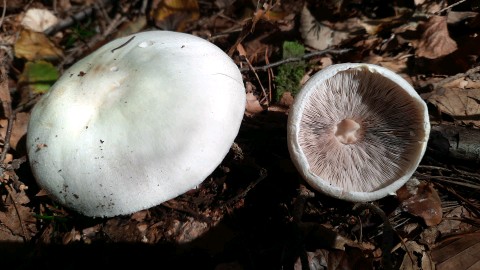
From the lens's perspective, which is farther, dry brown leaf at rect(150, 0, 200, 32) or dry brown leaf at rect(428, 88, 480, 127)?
dry brown leaf at rect(150, 0, 200, 32)

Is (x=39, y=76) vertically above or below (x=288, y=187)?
above

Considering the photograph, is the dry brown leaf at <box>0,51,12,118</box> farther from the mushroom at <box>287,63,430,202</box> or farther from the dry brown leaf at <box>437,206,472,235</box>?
the dry brown leaf at <box>437,206,472,235</box>

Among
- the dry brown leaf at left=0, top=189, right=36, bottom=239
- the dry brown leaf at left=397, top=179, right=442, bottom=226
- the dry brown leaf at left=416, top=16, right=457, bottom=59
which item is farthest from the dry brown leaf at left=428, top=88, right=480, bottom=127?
the dry brown leaf at left=0, top=189, right=36, bottom=239

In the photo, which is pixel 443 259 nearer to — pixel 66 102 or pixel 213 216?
pixel 213 216

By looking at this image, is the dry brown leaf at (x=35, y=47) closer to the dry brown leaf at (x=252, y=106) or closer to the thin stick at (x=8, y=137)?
the thin stick at (x=8, y=137)

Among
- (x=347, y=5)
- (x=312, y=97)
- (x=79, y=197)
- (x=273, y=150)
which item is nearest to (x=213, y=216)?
(x=273, y=150)

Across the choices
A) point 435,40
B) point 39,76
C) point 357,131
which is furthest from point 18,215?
point 435,40

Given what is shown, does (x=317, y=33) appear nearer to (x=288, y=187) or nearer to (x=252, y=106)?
(x=252, y=106)
